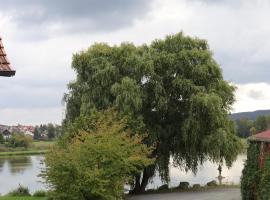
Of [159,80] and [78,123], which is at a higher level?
[159,80]

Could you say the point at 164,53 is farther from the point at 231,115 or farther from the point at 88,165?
the point at 88,165

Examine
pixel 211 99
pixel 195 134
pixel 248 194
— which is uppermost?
pixel 211 99

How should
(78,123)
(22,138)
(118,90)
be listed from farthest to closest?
(22,138), (118,90), (78,123)

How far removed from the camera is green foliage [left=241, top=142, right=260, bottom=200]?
21266mm

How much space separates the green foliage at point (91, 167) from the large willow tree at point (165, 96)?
23.2 ft

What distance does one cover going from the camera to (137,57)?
105 ft

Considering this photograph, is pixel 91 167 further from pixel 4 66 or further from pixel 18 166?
pixel 18 166

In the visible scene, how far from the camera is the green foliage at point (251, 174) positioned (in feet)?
69.8

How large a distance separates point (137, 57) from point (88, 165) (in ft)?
35.7

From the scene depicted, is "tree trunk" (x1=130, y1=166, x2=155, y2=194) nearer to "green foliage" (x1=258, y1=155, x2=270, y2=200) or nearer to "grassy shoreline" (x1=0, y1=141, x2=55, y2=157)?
"green foliage" (x1=258, y1=155, x2=270, y2=200)

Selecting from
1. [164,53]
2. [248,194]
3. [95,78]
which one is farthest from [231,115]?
[248,194]

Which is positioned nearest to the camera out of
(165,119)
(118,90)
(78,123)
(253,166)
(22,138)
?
(253,166)

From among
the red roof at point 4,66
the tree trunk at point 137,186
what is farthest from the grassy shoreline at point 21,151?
the red roof at point 4,66

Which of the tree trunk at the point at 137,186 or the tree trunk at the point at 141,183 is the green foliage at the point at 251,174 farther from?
the tree trunk at the point at 137,186
